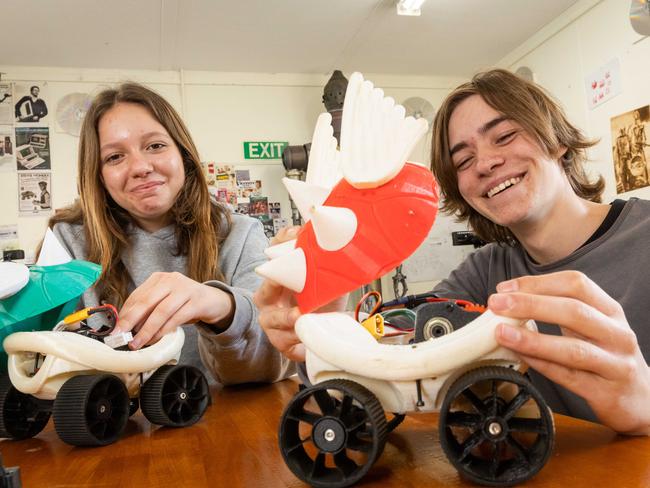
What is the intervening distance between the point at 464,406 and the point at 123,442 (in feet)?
1.22

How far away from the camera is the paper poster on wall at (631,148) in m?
2.39

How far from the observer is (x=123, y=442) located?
572mm

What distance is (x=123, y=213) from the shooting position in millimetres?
1186

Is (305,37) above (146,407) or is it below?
above

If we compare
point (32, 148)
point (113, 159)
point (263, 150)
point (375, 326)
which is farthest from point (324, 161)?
point (32, 148)

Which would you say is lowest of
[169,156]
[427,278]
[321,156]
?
[427,278]

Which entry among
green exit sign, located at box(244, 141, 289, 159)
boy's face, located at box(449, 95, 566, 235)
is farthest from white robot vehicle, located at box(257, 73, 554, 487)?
green exit sign, located at box(244, 141, 289, 159)

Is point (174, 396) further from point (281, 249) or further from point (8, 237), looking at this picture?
point (8, 237)

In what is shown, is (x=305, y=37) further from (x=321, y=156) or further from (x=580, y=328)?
(x=580, y=328)

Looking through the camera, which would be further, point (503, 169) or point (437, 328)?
point (503, 169)

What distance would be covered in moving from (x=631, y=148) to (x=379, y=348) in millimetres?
2539

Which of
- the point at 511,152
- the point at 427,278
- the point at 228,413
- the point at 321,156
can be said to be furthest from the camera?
the point at 427,278

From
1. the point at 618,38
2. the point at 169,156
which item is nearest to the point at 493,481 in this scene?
the point at 169,156

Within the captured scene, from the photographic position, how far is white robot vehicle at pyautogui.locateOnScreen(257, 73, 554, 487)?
0.36 metres
